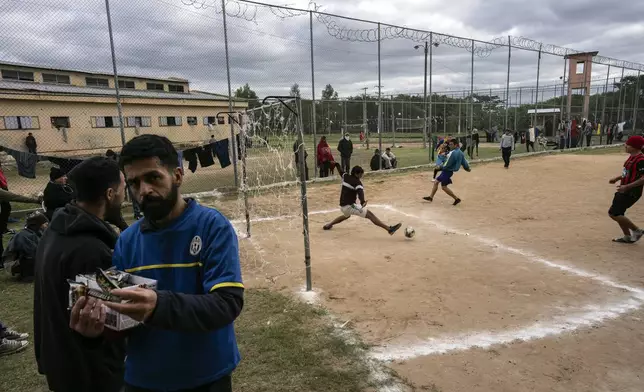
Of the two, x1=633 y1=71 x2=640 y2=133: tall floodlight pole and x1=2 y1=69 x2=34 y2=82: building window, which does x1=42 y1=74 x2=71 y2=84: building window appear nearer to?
x1=2 y1=69 x2=34 y2=82: building window

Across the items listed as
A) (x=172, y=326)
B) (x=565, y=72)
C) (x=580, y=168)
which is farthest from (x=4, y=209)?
(x=565, y=72)

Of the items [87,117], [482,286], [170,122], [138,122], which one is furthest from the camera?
[170,122]

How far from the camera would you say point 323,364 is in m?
3.71

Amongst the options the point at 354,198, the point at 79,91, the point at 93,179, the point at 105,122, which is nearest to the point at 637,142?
the point at 354,198

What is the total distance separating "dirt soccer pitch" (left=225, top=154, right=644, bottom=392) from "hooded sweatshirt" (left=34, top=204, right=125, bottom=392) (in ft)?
8.20

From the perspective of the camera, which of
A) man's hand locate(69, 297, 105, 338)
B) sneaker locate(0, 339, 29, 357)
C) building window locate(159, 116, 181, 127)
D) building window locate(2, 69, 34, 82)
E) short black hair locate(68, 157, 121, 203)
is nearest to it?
man's hand locate(69, 297, 105, 338)

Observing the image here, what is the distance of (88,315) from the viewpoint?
135 centimetres

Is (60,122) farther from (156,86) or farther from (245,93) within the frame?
(245,93)

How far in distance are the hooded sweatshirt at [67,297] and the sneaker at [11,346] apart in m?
2.63

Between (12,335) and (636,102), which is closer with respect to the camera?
(12,335)

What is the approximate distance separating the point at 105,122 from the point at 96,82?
1352mm

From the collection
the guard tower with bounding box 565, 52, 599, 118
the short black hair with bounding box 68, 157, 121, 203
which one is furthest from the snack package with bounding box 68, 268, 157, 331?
the guard tower with bounding box 565, 52, 599, 118

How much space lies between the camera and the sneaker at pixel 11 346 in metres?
4.04

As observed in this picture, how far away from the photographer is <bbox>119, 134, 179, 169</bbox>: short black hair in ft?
5.14
